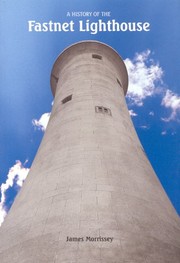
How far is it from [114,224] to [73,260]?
168 centimetres

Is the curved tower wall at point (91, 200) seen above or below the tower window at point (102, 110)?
below

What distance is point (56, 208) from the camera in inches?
358

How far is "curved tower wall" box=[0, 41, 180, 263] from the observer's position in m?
7.68

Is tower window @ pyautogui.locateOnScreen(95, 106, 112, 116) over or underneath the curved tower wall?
over

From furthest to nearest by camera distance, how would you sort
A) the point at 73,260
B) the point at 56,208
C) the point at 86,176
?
the point at 86,176, the point at 56,208, the point at 73,260

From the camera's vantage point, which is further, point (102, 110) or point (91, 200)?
point (102, 110)

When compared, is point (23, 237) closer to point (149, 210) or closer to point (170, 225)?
point (149, 210)

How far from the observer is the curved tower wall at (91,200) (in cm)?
768

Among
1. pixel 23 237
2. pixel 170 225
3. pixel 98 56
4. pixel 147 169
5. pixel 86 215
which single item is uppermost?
pixel 98 56

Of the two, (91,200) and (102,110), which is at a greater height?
(102,110)

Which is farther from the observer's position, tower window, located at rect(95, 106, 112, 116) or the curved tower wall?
tower window, located at rect(95, 106, 112, 116)

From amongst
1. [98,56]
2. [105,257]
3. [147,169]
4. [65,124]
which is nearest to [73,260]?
[105,257]

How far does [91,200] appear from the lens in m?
9.08

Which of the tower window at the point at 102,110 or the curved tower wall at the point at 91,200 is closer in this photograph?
the curved tower wall at the point at 91,200
